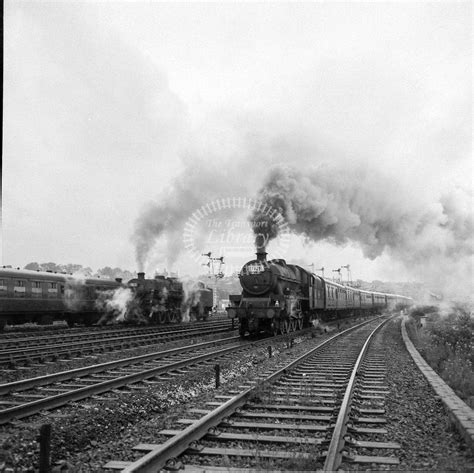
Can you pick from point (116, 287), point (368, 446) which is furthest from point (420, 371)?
point (116, 287)

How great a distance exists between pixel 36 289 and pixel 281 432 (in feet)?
65.1

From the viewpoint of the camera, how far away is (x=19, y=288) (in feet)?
69.9

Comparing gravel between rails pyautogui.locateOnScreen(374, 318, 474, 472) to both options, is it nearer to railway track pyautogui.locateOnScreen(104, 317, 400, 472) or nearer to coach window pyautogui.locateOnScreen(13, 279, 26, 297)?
railway track pyautogui.locateOnScreen(104, 317, 400, 472)

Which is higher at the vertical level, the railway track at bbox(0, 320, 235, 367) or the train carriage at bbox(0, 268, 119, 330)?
the train carriage at bbox(0, 268, 119, 330)

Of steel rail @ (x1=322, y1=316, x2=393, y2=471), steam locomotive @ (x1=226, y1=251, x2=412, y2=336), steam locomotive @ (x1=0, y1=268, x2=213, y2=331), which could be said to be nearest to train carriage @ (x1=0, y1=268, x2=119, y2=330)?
steam locomotive @ (x1=0, y1=268, x2=213, y2=331)

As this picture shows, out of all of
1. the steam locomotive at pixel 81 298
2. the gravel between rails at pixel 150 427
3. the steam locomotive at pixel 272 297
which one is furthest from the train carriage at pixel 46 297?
the gravel between rails at pixel 150 427

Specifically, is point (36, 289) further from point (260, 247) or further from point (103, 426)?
point (103, 426)

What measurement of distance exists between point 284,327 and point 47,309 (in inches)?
464

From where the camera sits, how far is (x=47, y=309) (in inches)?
902

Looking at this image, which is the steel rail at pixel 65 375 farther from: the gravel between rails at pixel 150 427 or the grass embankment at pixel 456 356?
the grass embankment at pixel 456 356

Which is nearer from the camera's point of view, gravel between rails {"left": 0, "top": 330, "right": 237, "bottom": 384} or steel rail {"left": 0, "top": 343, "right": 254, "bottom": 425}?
steel rail {"left": 0, "top": 343, "right": 254, "bottom": 425}

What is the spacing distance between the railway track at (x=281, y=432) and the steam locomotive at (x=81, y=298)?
16.5 m

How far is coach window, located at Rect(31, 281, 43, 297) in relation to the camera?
72.7 ft

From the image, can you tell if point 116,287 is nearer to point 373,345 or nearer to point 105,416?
point 373,345
